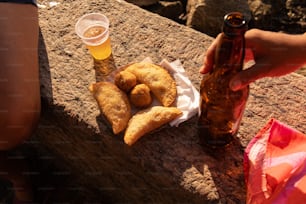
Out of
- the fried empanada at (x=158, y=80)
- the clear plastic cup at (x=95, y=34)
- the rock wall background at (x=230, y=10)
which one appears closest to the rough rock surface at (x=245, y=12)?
the rock wall background at (x=230, y=10)

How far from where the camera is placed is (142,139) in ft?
6.54

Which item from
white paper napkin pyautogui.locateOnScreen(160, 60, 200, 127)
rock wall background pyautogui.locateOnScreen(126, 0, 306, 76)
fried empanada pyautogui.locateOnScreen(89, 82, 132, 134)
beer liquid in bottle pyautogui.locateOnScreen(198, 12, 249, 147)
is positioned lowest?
rock wall background pyautogui.locateOnScreen(126, 0, 306, 76)

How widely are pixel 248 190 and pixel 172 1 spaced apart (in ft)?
9.94

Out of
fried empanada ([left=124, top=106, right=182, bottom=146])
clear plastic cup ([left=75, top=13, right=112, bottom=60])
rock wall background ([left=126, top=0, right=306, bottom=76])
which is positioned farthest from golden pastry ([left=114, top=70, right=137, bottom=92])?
rock wall background ([left=126, top=0, right=306, bottom=76])

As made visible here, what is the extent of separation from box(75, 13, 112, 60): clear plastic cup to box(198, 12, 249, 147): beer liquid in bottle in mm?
751

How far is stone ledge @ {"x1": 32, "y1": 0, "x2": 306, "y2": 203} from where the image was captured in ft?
6.26

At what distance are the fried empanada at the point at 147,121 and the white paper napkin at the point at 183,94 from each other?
45mm

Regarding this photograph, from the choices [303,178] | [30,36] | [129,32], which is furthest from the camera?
[129,32]

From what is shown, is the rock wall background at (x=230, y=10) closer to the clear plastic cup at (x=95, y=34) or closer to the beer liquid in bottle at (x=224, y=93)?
the clear plastic cup at (x=95, y=34)

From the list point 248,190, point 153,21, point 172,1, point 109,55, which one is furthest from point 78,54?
point 172,1

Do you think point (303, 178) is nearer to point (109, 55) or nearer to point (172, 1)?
point (109, 55)

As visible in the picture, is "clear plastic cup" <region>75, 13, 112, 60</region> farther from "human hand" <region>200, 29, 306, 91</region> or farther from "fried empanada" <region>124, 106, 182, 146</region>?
"human hand" <region>200, 29, 306, 91</region>

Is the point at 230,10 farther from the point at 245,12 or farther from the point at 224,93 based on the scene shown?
the point at 224,93

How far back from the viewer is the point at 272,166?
1.73 m
